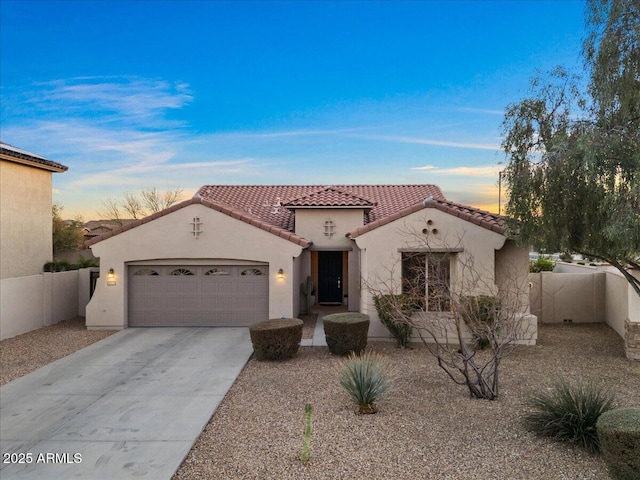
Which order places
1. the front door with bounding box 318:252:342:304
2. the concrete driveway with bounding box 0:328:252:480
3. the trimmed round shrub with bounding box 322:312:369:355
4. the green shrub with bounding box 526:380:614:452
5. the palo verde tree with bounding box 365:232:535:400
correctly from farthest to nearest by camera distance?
the front door with bounding box 318:252:342:304 < the palo verde tree with bounding box 365:232:535:400 < the trimmed round shrub with bounding box 322:312:369:355 < the green shrub with bounding box 526:380:614:452 < the concrete driveway with bounding box 0:328:252:480

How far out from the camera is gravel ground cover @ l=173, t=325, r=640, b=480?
580cm

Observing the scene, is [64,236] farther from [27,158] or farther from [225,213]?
[225,213]

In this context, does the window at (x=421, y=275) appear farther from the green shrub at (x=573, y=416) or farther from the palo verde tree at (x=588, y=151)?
the green shrub at (x=573, y=416)

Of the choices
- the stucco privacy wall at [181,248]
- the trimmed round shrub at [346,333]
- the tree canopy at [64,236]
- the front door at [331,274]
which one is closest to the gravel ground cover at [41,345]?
the stucco privacy wall at [181,248]

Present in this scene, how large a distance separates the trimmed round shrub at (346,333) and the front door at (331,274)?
872 cm

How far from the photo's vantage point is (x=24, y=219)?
59.0 feet

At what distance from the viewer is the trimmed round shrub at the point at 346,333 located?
11906 millimetres

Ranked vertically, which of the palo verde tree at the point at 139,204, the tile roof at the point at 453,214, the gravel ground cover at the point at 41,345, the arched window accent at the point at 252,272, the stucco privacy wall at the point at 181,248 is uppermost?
the palo verde tree at the point at 139,204

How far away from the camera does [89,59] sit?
18938 mm

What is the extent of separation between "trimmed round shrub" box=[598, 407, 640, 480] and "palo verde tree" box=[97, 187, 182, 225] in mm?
38687

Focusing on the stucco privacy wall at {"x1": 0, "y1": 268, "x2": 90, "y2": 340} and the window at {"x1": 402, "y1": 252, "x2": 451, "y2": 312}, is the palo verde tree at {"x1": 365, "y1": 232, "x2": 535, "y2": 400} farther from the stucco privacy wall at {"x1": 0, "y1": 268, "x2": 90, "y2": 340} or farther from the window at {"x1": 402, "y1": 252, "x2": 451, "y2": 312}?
the stucco privacy wall at {"x1": 0, "y1": 268, "x2": 90, "y2": 340}

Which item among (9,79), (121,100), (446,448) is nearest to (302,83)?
(121,100)

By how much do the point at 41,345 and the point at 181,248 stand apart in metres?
5.26

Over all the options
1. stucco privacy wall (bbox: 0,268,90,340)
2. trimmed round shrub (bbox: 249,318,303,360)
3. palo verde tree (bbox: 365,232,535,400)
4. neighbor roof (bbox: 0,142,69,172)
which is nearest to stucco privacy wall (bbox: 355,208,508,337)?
palo verde tree (bbox: 365,232,535,400)
